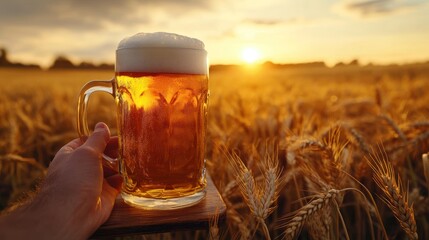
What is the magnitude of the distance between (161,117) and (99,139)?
0.86 feet

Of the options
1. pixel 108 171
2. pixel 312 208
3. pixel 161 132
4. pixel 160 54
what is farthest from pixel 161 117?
pixel 312 208

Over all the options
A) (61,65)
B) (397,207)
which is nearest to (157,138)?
(397,207)

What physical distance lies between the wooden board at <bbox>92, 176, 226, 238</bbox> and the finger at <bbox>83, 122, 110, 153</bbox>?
0.78ft

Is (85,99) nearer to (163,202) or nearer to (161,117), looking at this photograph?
(161,117)

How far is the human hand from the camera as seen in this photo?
101 centimetres

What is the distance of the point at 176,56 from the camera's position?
1.28m

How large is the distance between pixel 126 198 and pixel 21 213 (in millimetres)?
398

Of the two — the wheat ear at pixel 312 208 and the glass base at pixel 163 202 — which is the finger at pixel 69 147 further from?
the wheat ear at pixel 312 208

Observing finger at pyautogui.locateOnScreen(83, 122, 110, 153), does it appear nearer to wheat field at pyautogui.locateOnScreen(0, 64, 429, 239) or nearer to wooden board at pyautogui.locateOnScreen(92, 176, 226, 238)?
wooden board at pyautogui.locateOnScreen(92, 176, 226, 238)

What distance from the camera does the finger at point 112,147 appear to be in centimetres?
159

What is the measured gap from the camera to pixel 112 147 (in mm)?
1599

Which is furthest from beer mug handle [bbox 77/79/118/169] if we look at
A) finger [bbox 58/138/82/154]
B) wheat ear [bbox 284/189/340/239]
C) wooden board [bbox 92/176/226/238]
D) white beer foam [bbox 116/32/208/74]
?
wheat ear [bbox 284/189/340/239]

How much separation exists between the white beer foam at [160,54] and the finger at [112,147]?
0.37 m

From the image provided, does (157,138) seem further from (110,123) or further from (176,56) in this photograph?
(110,123)
